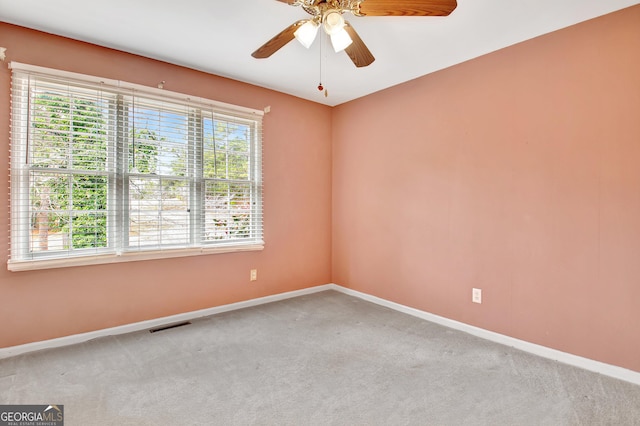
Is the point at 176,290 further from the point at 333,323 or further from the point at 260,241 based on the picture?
the point at 333,323

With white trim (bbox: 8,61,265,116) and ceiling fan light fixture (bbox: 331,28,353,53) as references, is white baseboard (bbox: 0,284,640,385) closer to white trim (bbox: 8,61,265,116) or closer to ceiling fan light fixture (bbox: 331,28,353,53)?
white trim (bbox: 8,61,265,116)

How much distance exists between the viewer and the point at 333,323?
10.1ft

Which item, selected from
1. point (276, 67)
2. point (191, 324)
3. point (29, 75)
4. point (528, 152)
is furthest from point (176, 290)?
point (528, 152)

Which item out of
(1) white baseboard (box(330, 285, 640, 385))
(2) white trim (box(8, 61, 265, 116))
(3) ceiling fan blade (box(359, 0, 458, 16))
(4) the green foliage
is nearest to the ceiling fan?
(3) ceiling fan blade (box(359, 0, 458, 16))

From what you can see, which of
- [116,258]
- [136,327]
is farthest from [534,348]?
[116,258]

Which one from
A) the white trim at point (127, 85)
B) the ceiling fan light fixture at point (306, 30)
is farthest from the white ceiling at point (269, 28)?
the ceiling fan light fixture at point (306, 30)

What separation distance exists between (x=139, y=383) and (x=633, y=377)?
10.4 feet

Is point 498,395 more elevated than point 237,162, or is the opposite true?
point 237,162

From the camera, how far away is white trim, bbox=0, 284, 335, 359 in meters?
2.41

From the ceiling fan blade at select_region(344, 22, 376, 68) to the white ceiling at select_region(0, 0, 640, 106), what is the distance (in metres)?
0.30

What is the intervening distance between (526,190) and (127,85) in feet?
11.3

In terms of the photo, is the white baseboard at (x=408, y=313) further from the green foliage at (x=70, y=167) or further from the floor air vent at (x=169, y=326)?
the green foliage at (x=70, y=167)

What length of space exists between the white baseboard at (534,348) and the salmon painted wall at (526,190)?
0.05m

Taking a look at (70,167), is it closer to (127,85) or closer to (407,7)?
(127,85)
